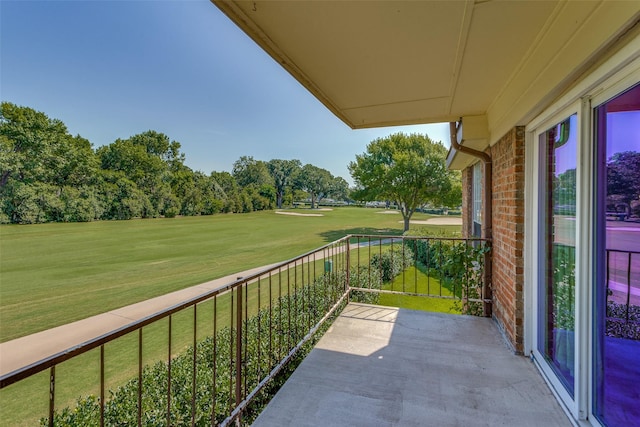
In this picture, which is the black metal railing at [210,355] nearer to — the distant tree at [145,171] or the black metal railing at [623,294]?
the black metal railing at [623,294]

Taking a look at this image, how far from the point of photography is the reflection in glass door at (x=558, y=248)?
5.23 ft

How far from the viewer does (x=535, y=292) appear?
2092 millimetres

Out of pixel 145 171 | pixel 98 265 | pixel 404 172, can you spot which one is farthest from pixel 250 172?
pixel 98 265

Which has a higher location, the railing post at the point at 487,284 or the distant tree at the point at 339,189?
the distant tree at the point at 339,189

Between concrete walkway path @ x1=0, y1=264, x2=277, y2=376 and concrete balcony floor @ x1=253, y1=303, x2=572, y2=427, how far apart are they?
6.10 feet

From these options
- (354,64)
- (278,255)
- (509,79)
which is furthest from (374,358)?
Result: (278,255)

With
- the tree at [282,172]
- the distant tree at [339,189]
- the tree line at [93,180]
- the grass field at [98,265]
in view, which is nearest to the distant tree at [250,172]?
the tree at [282,172]

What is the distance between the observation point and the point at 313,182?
2030 inches

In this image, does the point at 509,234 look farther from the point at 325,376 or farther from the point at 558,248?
the point at 325,376

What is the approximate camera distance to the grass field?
6.15 m

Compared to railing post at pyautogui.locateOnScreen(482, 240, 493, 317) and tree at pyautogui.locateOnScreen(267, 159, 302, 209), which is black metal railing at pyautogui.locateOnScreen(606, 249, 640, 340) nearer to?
railing post at pyautogui.locateOnScreen(482, 240, 493, 317)

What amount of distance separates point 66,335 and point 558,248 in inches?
270

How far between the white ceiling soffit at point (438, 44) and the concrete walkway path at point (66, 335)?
9.03ft

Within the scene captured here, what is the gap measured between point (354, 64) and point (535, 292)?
83.7 inches
